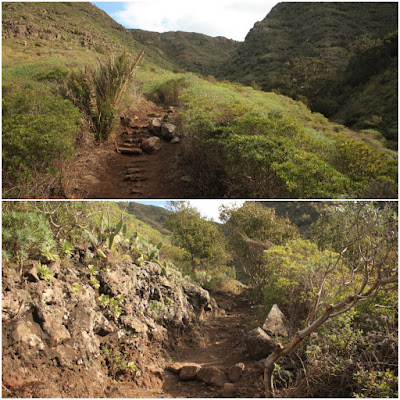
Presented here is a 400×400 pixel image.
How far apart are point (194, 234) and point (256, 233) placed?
333 cm

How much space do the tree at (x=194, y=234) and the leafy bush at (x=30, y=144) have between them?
24.4 ft

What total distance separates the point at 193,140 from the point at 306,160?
120 inches

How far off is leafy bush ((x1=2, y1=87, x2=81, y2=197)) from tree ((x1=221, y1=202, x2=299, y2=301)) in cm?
670

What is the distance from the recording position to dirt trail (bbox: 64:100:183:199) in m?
6.71

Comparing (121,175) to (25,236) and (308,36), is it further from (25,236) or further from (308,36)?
(308,36)

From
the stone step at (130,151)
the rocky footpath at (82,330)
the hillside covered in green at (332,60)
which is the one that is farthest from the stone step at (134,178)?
the hillside covered in green at (332,60)

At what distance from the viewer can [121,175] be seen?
770 cm

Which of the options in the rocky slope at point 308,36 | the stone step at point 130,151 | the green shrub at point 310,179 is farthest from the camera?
the rocky slope at point 308,36

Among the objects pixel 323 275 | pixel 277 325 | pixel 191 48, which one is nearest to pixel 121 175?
pixel 277 325

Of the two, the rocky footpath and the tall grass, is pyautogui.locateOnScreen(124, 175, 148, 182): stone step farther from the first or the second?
the rocky footpath

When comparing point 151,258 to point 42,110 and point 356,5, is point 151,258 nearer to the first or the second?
point 42,110

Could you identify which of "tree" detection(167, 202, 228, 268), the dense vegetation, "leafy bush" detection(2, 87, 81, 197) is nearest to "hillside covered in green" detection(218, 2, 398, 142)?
"tree" detection(167, 202, 228, 268)

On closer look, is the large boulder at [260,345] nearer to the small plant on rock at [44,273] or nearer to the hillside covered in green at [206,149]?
the hillside covered in green at [206,149]

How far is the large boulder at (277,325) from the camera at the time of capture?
17.3 ft
